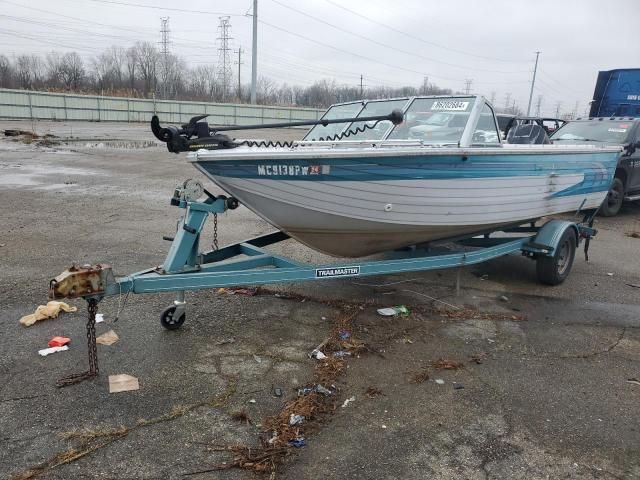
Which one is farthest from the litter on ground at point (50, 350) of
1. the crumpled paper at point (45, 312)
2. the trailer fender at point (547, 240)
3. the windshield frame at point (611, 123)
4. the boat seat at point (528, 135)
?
the windshield frame at point (611, 123)

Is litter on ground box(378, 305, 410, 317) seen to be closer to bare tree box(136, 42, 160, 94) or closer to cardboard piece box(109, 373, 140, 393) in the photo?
cardboard piece box(109, 373, 140, 393)

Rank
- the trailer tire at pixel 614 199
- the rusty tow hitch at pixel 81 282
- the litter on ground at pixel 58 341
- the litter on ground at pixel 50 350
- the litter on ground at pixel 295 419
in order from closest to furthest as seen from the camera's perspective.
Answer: the litter on ground at pixel 295 419, the rusty tow hitch at pixel 81 282, the litter on ground at pixel 50 350, the litter on ground at pixel 58 341, the trailer tire at pixel 614 199

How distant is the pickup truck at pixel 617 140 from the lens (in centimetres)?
991

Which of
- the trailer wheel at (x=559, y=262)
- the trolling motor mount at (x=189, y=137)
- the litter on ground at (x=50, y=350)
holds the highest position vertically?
the trolling motor mount at (x=189, y=137)

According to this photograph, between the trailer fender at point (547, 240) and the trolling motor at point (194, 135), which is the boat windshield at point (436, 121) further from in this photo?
the trailer fender at point (547, 240)

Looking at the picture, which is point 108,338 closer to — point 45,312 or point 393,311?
point 45,312

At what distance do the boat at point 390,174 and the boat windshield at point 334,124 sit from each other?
0.02m

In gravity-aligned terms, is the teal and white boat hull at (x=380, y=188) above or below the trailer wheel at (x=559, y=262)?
above

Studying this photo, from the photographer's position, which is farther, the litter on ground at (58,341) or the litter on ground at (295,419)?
the litter on ground at (58,341)

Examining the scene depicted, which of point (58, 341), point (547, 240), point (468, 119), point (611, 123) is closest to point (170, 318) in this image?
point (58, 341)

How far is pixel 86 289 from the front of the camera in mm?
3365

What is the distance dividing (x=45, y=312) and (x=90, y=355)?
1203 millimetres

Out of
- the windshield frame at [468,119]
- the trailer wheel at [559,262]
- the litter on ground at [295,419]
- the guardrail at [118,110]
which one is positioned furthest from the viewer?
the guardrail at [118,110]

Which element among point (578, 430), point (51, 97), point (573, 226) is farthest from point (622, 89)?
point (51, 97)
